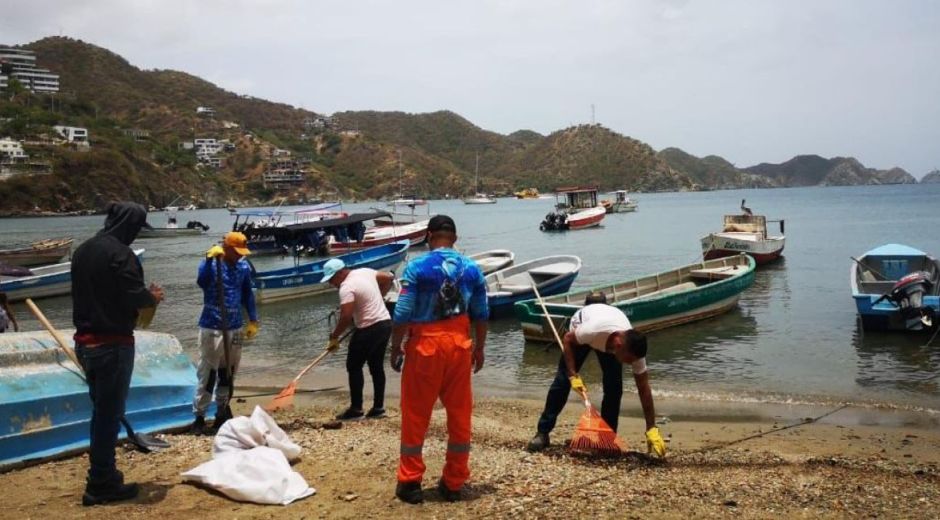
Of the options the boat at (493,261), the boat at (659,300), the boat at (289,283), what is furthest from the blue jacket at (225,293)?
the boat at (289,283)

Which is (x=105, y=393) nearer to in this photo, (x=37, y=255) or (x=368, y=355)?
(x=368, y=355)

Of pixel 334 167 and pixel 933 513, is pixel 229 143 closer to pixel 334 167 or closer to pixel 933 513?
pixel 334 167

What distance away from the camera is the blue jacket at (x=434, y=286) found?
4.68m

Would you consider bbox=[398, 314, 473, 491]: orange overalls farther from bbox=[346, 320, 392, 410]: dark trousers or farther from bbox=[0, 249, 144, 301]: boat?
bbox=[0, 249, 144, 301]: boat

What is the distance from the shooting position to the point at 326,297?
2236 centimetres

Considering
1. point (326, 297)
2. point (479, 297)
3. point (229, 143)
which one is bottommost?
point (326, 297)

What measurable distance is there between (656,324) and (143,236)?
55905 mm

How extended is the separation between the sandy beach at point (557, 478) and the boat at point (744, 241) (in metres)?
20.2

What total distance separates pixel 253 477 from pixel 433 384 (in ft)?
5.00

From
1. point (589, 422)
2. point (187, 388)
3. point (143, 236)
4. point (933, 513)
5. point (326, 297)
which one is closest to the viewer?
point (933, 513)

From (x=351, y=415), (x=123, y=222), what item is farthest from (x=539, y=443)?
(x=123, y=222)

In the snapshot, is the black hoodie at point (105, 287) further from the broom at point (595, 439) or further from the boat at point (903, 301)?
the boat at point (903, 301)

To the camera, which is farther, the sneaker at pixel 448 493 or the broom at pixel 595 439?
the broom at pixel 595 439

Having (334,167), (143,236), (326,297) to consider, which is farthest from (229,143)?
(326,297)
